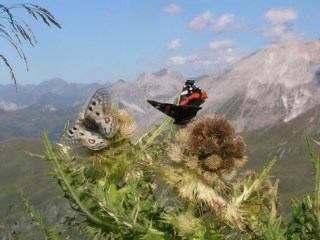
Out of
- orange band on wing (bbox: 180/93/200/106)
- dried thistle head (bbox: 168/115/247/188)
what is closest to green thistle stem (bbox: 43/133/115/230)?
dried thistle head (bbox: 168/115/247/188)

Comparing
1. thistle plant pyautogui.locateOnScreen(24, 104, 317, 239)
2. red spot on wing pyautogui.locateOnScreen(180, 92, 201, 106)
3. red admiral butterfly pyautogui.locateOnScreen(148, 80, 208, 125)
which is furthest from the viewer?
red spot on wing pyautogui.locateOnScreen(180, 92, 201, 106)

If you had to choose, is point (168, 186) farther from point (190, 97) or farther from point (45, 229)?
point (45, 229)

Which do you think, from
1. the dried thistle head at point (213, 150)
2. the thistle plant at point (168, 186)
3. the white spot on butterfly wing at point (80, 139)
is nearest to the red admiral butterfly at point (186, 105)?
the thistle plant at point (168, 186)

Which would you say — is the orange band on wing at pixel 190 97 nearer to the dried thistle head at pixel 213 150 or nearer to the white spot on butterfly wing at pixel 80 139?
the dried thistle head at pixel 213 150

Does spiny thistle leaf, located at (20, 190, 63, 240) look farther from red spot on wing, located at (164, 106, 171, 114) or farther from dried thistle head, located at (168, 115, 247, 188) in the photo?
red spot on wing, located at (164, 106, 171, 114)

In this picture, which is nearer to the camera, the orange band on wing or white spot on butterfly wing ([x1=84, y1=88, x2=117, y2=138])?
white spot on butterfly wing ([x1=84, y1=88, x2=117, y2=138])

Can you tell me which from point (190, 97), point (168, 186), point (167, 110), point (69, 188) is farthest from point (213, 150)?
point (69, 188)

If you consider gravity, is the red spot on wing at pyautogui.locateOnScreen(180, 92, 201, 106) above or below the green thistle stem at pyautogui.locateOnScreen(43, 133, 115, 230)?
above
